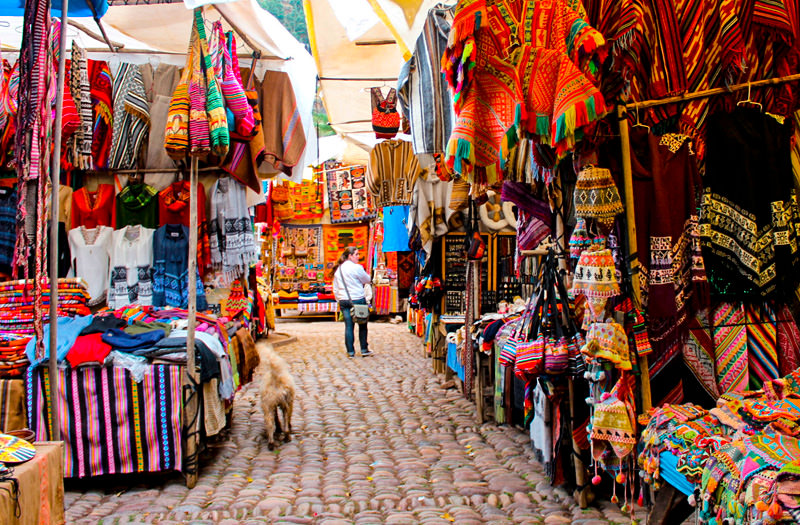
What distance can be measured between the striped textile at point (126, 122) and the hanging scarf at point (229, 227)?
818 millimetres

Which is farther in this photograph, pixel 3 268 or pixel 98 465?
pixel 3 268

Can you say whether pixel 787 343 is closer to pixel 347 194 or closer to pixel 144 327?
pixel 144 327

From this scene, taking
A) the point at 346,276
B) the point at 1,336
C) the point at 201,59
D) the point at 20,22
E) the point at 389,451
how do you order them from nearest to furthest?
the point at 1,336 → the point at 201,59 → the point at 389,451 → the point at 20,22 → the point at 346,276

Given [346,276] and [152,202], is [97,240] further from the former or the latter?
[346,276]

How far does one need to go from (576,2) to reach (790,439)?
211 centimetres

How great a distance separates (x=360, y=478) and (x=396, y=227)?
5915 mm

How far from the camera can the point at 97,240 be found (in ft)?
18.9

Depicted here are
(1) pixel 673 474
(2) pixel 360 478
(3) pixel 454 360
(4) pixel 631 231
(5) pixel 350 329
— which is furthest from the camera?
(5) pixel 350 329

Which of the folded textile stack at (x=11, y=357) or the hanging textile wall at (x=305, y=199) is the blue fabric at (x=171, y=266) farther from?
the hanging textile wall at (x=305, y=199)

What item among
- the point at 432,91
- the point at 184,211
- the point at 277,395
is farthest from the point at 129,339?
the point at 432,91

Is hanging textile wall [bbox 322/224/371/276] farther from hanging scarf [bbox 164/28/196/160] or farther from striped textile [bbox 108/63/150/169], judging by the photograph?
hanging scarf [bbox 164/28/196/160]

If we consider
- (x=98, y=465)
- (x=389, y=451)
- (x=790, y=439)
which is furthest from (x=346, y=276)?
(x=790, y=439)

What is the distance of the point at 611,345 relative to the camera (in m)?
2.82

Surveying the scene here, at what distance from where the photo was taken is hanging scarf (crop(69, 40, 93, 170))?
5.22 metres
